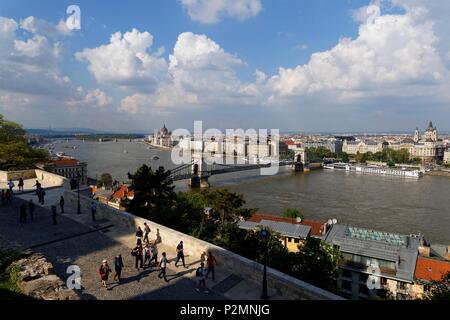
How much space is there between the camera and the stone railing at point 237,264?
4.78 metres

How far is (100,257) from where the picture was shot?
6.40m

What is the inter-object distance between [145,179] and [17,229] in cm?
560

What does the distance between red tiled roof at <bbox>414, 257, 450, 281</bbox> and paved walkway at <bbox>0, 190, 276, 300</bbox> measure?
451 inches

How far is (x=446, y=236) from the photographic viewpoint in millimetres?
22078

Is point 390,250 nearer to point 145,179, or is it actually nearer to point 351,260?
point 351,260

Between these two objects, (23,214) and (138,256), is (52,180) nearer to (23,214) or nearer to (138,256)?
(23,214)

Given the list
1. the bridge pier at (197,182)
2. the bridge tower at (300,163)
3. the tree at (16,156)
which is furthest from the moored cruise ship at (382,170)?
the tree at (16,156)

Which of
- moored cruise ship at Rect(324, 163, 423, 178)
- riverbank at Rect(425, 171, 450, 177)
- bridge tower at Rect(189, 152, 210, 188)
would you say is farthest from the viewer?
riverbank at Rect(425, 171, 450, 177)

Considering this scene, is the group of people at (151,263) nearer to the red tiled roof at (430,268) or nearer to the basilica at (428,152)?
the red tiled roof at (430,268)

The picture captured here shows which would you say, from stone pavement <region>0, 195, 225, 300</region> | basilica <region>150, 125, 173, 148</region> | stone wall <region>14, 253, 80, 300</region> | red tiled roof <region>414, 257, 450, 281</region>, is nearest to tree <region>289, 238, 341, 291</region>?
stone pavement <region>0, 195, 225, 300</region>

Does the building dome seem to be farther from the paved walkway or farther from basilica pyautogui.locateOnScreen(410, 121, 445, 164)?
the paved walkway

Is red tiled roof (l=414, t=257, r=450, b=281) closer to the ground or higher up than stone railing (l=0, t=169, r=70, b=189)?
closer to the ground

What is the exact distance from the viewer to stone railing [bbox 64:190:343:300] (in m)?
4.78
